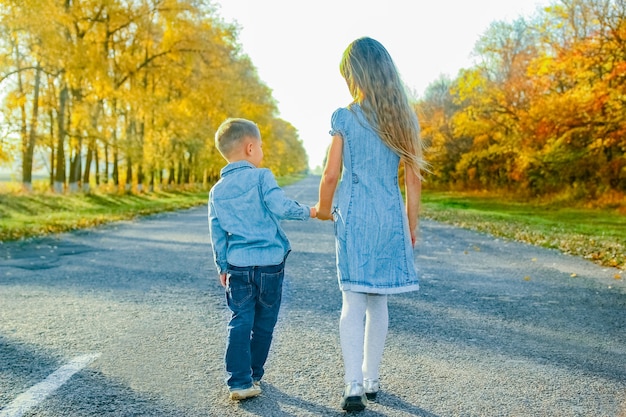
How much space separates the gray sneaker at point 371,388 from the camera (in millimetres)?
3426

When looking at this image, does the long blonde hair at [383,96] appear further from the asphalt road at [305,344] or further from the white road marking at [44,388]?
the white road marking at [44,388]

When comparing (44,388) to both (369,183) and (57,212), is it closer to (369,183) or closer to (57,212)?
(369,183)

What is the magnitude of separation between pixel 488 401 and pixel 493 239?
430 inches

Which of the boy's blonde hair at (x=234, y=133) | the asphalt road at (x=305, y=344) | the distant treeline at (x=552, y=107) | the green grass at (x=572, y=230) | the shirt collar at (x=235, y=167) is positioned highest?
the distant treeline at (x=552, y=107)

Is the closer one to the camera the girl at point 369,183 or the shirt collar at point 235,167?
the girl at point 369,183

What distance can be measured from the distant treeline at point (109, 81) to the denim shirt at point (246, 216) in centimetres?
1759

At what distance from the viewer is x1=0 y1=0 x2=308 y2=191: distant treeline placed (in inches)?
816

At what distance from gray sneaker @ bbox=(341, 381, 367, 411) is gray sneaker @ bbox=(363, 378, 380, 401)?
0.19m

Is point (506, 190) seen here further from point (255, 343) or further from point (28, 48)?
point (255, 343)

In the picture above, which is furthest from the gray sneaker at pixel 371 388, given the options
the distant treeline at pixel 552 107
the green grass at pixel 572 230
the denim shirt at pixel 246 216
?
the distant treeline at pixel 552 107

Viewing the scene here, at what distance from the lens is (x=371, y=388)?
3.44 metres

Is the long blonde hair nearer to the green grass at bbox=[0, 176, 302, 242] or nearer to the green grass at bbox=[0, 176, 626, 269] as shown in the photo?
the green grass at bbox=[0, 176, 626, 269]

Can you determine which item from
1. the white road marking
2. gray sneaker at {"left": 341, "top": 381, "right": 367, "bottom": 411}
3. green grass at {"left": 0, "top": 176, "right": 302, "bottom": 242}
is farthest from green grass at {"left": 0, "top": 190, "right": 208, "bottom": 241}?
gray sneaker at {"left": 341, "top": 381, "right": 367, "bottom": 411}

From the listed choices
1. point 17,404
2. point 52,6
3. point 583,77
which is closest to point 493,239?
point 583,77
